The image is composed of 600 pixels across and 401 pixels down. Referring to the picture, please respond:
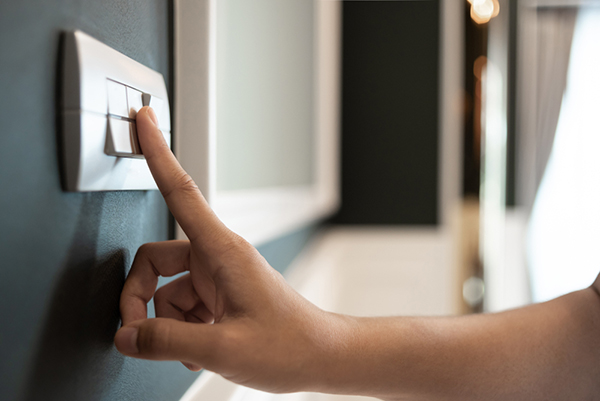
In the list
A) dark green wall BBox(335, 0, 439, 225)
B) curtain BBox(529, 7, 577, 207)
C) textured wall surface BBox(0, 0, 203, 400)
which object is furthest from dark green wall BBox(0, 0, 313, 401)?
curtain BBox(529, 7, 577, 207)

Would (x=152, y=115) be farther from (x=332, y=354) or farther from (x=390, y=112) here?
(x=390, y=112)

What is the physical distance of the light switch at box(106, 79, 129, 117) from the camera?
0.28 m

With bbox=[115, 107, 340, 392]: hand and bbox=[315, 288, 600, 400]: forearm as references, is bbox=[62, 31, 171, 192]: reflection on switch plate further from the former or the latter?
bbox=[315, 288, 600, 400]: forearm

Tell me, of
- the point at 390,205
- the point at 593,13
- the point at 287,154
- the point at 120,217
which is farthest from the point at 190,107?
the point at 593,13

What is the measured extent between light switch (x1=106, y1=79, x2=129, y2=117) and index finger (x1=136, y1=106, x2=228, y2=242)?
13 millimetres

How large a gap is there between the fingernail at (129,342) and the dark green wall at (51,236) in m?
0.03

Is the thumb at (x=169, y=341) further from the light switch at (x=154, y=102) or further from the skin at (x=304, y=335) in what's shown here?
the light switch at (x=154, y=102)

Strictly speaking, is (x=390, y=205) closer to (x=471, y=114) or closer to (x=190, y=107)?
(x=471, y=114)

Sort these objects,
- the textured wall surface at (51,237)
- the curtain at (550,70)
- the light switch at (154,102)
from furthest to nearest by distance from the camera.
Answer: the curtain at (550,70)
the light switch at (154,102)
the textured wall surface at (51,237)

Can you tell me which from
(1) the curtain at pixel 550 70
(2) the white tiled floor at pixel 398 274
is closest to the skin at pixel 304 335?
(2) the white tiled floor at pixel 398 274

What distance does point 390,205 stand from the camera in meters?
2.23

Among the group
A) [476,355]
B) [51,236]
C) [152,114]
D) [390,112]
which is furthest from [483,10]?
[51,236]

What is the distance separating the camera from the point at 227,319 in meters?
0.29

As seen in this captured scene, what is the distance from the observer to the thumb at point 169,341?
0.26 meters
